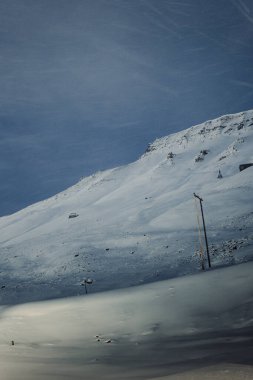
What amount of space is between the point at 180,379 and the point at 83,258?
4705cm

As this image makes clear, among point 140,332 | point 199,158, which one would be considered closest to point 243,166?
point 199,158

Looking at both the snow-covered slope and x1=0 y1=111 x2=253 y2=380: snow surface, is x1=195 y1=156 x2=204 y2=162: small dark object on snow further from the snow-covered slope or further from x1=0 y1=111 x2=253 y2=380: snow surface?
x1=0 y1=111 x2=253 y2=380: snow surface

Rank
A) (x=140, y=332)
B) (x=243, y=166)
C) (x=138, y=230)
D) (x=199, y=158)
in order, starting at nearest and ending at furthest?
1. (x=140, y=332)
2. (x=138, y=230)
3. (x=243, y=166)
4. (x=199, y=158)

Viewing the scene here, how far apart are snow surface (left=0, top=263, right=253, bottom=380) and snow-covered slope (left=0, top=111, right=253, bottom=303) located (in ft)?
60.5

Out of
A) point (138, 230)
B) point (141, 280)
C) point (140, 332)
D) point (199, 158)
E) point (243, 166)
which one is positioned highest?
point (199, 158)

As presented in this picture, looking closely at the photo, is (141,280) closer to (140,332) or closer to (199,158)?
(140,332)

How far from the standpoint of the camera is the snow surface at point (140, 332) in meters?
7.44

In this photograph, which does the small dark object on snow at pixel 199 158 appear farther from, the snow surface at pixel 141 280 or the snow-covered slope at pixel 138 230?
the snow surface at pixel 141 280

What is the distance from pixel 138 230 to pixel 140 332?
45798mm

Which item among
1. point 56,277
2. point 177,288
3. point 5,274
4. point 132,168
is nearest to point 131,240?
point 56,277

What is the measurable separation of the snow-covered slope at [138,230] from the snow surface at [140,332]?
60.5ft

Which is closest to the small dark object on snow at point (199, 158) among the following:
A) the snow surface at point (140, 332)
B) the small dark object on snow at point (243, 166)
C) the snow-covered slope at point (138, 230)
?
the snow-covered slope at point (138, 230)

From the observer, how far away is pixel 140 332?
48.5ft

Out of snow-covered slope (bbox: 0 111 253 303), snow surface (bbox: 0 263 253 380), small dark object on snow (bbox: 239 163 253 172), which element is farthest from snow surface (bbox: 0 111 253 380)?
small dark object on snow (bbox: 239 163 253 172)
